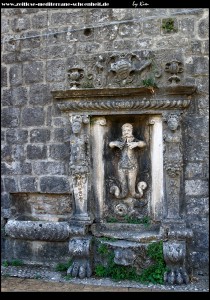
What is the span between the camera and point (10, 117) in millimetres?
4863

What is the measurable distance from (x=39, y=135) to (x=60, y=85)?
2.40 ft

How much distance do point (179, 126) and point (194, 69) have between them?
738 millimetres

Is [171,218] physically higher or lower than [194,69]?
lower

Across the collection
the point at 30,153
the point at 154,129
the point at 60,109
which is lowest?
the point at 30,153

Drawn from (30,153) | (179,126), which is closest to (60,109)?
(30,153)

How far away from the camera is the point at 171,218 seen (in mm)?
4203

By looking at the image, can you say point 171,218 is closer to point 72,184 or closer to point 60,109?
point 72,184

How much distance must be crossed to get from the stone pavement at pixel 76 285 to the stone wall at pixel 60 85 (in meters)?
0.38

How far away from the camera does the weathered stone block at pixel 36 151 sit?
186 inches

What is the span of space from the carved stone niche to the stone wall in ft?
0.71

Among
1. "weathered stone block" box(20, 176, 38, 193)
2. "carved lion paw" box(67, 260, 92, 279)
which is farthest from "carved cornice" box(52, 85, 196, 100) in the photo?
"carved lion paw" box(67, 260, 92, 279)

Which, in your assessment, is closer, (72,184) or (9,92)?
(72,184)

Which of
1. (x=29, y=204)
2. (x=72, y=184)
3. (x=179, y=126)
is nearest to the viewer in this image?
(x=179, y=126)

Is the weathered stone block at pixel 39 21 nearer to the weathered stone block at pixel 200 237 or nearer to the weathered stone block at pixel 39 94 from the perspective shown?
the weathered stone block at pixel 39 94
